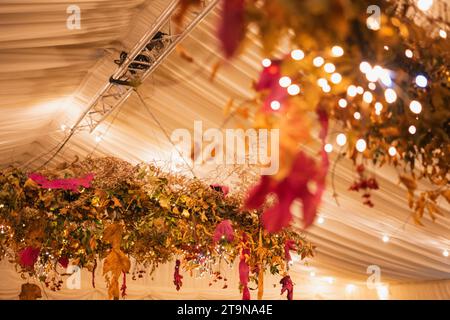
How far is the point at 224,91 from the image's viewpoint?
419cm

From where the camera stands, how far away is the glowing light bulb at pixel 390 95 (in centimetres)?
148

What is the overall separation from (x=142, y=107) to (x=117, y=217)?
6.15 ft

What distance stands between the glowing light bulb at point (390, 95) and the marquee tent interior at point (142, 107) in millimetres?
568

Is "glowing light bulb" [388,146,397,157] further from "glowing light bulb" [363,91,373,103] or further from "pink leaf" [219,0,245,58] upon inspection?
"pink leaf" [219,0,245,58]

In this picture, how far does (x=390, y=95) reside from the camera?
58.5 inches

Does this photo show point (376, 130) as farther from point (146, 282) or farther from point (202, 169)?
point (146, 282)

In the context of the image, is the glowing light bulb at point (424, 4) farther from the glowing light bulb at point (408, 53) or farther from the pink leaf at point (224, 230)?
the pink leaf at point (224, 230)

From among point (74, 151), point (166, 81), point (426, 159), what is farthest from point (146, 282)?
point (426, 159)

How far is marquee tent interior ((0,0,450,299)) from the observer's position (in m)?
3.67

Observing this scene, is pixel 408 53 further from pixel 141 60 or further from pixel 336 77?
pixel 141 60

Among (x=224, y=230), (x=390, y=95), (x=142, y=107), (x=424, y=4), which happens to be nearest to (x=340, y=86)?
(x=390, y=95)

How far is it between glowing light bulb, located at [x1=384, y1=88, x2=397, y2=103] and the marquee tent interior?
0.57 meters

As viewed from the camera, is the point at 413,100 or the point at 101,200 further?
the point at 101,200

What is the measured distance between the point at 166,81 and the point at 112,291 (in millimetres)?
2053
